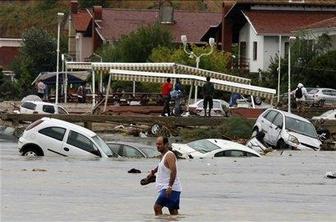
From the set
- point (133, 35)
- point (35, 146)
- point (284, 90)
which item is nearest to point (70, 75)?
point (133, 35)

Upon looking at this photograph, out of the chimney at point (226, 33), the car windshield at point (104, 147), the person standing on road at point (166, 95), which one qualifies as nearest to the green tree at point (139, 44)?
the chimney at point (226, 33)

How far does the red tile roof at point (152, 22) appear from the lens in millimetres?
92875

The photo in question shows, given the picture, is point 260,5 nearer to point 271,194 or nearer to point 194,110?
point 194,110

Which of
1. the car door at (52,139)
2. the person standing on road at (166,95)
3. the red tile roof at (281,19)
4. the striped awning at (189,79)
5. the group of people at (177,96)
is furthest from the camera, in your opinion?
the red tile roof at (281,19)

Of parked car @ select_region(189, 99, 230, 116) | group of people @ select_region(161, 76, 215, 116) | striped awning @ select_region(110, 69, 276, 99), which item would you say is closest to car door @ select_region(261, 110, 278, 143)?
group of people @ select_region(161, 76, 215, 116)

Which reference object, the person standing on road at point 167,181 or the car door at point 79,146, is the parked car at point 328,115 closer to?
the car door at point 79,146

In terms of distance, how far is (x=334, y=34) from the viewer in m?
71.8

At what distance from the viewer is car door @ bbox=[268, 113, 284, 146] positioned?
4181 centimetres

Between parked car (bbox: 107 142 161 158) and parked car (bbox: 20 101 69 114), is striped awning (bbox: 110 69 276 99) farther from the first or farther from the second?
parked car (bbox: 107 142 161 158)

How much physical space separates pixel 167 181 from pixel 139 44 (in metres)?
64.0

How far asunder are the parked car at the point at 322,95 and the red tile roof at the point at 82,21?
4033 cm

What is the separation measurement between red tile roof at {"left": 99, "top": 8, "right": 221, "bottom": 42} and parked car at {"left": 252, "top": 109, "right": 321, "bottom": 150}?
4809 cm

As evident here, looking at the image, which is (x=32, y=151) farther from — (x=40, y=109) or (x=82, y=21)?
(x=82, y=21)

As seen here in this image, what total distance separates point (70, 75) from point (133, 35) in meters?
5.66
